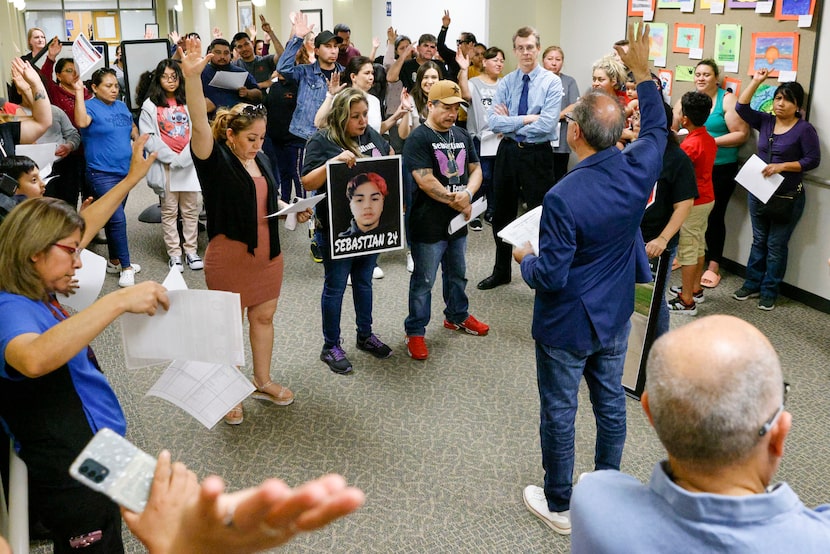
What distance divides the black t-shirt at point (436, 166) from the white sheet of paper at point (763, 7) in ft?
8.51

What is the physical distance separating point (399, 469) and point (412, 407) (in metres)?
0.56

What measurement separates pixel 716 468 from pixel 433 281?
3.10 meters

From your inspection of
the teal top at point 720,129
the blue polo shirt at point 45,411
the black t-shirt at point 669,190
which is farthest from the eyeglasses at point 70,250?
the teal top at point 720,129

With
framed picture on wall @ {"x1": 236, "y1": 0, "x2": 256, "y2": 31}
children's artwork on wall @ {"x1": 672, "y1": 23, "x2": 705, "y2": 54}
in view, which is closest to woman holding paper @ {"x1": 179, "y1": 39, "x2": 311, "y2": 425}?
children's artwork on wall @ {"x1": 672, "y1": 23, "x2": 705, "y2": 54}

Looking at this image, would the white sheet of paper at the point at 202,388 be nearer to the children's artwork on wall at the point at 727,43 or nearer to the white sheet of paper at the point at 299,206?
the white sheet of paper at the point at 299,206

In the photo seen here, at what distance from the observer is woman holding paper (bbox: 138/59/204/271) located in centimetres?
544

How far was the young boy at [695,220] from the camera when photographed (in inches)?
176

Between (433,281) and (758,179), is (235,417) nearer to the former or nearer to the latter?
(433,281)

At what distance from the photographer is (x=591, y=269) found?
2.51 metres

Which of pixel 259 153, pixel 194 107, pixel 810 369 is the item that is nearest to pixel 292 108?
pixel 259 153

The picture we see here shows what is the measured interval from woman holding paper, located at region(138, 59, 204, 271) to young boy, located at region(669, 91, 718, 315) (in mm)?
3503

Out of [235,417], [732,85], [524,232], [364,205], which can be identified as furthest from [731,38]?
[235,417]

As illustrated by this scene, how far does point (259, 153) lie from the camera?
3385mm

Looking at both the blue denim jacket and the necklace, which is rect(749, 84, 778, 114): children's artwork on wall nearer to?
the necklace
